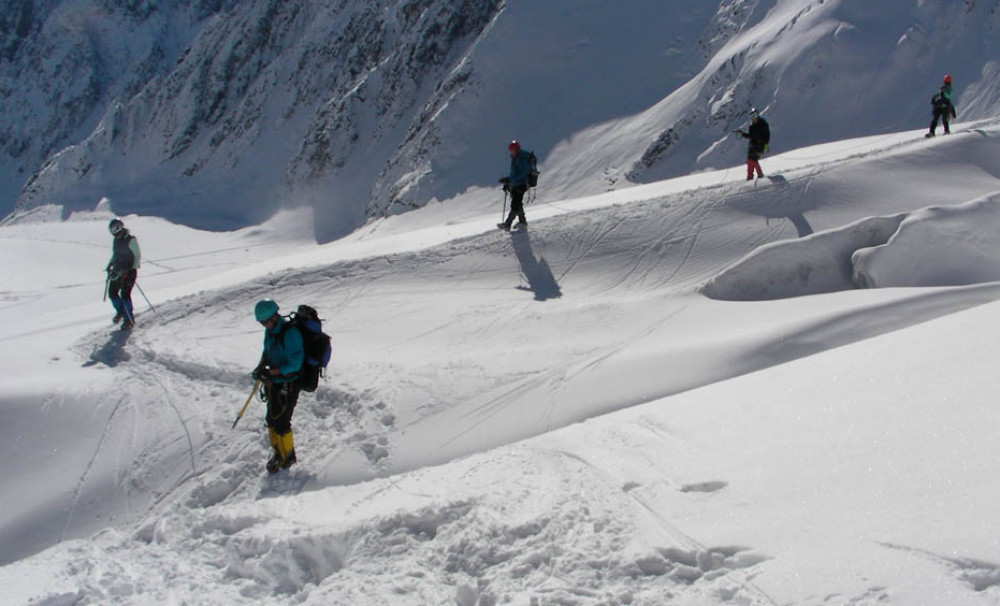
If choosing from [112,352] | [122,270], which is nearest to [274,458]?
[112,352]

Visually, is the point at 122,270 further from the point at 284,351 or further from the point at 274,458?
the point at 284,351

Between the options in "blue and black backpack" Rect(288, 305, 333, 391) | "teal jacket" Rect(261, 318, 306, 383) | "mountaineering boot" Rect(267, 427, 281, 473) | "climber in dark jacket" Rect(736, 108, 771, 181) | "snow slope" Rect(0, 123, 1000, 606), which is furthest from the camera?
"climber in dark jacket" Rect(736, 108, 771, 181)

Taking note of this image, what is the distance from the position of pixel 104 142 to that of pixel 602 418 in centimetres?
4003

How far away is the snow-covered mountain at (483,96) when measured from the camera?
69.8 feet

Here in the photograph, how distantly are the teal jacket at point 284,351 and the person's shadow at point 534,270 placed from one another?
4.21 meters

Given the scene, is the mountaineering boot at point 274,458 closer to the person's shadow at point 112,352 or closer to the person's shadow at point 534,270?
the person's shadow at point 112,352

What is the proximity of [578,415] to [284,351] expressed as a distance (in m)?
2.68

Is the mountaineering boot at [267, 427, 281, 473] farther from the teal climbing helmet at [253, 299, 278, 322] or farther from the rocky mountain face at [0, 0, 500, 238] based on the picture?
the rocky mountain face at [0, 0, 500, 238]

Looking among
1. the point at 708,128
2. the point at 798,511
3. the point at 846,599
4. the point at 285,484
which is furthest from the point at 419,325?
the point at 708,128

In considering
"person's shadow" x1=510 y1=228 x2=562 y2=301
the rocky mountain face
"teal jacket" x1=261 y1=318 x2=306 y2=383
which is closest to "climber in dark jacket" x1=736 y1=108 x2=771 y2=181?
"person's shadow" x1=510 y1=228 x2=562 y2=301

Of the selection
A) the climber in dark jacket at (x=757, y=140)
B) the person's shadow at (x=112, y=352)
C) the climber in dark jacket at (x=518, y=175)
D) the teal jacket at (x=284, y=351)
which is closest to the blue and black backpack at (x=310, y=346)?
the teal jacket at (x=284, y=351)

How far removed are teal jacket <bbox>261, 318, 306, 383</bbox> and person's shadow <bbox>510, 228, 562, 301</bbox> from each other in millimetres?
4206

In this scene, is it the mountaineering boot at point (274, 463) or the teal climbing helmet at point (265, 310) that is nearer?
the teal climbing helmet at point (265, 310)

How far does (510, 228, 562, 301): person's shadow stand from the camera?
33.3ft
